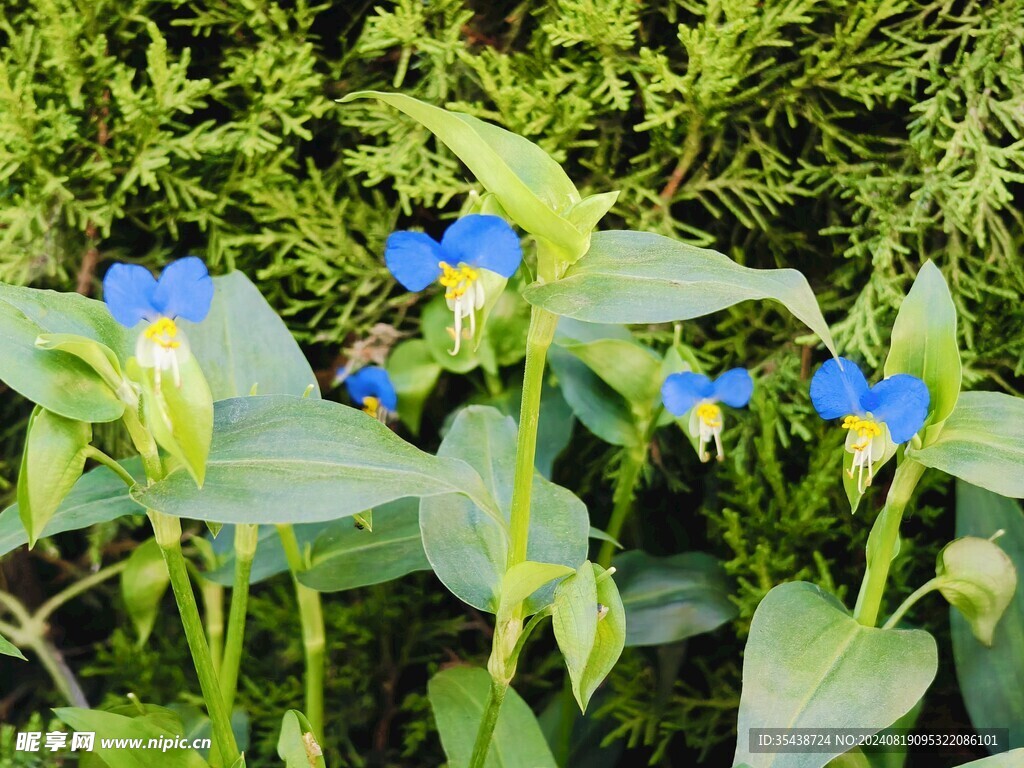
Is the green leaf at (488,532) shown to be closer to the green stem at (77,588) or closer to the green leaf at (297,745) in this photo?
the green leaf at (297,745)

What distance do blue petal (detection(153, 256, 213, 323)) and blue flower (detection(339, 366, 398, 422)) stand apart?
1.66ft

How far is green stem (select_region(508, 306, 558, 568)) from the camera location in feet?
2.74

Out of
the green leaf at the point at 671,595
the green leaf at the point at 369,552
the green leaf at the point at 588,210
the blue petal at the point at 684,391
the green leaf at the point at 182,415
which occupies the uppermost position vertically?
the green leaf at the point at 588,210

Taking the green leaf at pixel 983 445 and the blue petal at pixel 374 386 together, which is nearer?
the green leaf at pixel 983 445

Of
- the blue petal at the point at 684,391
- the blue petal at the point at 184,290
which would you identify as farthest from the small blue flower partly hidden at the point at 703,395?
the blue petal at the point at 184,290

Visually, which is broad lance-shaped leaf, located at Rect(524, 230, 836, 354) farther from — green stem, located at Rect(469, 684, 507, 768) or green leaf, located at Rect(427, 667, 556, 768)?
green leaf, located at Rect(427, 667, 556, 768)

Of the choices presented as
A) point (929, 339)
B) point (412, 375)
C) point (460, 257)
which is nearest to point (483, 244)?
point (460, 257)

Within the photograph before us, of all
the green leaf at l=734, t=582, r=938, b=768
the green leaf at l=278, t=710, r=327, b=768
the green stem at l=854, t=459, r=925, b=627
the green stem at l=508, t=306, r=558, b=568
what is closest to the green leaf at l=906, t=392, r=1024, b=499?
the green stem at l=854, t=459, r=925, b=627

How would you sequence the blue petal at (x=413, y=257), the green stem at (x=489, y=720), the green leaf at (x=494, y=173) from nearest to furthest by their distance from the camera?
the green leaf at (x=494, y=173)
the blue petal at (x=413, y=257)
the green stem at (x=489, y=720)

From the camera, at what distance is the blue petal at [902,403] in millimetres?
879

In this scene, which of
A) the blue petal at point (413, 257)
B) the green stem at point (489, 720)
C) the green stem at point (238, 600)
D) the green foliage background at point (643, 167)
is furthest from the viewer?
the green foliage background at point (643, 167)

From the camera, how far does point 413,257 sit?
832 mm

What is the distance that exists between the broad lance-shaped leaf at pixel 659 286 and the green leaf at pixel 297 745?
46 cm

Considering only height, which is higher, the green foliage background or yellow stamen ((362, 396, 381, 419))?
the green foliage background
